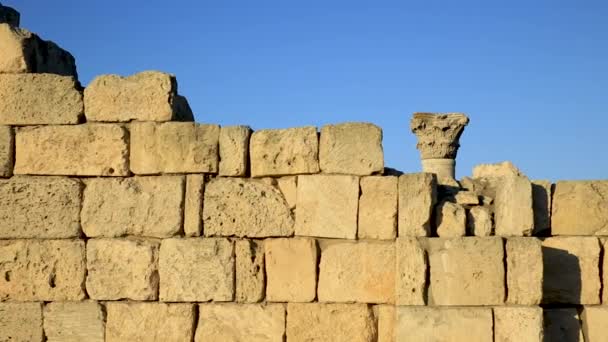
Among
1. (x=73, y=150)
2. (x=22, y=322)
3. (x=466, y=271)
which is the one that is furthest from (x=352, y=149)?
(x=22, y=322)

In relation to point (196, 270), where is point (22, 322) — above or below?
below

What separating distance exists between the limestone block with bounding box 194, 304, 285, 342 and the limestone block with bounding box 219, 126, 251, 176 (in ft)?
4.11

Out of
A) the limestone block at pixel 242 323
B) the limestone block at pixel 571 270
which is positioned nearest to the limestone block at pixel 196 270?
the limestone block at pixel 242 323

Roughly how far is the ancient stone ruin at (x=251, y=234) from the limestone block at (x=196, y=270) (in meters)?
0.01

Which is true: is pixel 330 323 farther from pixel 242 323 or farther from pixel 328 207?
pixel 328 207

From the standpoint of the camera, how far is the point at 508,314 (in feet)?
20.9

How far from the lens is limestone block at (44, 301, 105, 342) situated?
7398mm

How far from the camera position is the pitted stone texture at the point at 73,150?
7.58m

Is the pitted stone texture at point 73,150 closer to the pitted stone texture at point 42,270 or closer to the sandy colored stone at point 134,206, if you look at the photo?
the sandy colored stone at point 134,206

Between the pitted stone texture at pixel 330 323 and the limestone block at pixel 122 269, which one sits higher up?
the limestone block at pixel 122 269

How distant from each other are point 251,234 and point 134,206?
1.18 meters

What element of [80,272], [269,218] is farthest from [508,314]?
[80,272]

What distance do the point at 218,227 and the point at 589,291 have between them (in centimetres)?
341

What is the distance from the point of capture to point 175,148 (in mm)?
7449
